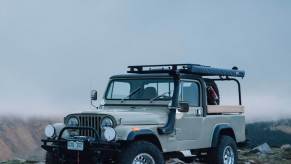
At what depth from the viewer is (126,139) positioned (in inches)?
433

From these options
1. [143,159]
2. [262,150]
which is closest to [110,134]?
[143,159]

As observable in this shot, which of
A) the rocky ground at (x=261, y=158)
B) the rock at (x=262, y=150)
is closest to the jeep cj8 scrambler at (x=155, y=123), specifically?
the rocky ground at (x=261, y=158)

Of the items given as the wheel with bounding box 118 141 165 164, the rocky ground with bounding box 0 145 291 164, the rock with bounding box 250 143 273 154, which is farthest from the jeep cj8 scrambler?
the rock with bounding box 250 143 273 154

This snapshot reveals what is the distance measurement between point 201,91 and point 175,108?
162 cm

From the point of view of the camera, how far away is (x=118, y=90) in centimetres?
1362

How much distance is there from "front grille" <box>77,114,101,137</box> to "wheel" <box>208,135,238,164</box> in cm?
388

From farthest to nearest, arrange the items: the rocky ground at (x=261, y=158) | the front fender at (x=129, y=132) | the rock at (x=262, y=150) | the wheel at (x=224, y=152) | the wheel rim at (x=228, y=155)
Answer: the rock at (x=262, y=150) < the rocky ground at (x=261, y=158) < the wheel rim at (x=228, y=155) < the wheel at (x=224, y=152) < the front fender at (x=129, y=132)

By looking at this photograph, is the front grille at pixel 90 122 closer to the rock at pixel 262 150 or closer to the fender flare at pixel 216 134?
the fender flare at pixel 216 134

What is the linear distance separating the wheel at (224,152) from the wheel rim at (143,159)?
2990 millimetres

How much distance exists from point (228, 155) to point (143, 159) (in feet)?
12.9

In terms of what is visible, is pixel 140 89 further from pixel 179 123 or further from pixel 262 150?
pixel 262 150

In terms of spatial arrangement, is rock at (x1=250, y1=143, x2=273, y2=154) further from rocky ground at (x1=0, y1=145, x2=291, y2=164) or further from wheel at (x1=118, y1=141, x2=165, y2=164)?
wheel at (x1=118, y1=141, x2=165, y2=164)

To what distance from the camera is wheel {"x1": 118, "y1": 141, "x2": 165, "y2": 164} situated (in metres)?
11.0

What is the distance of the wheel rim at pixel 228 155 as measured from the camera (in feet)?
47.5
